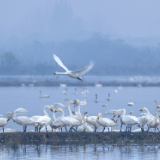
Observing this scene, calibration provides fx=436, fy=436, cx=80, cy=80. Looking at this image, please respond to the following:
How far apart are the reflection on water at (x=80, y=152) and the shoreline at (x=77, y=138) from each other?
1.12ft

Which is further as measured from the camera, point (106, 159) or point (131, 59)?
point (131, 59)

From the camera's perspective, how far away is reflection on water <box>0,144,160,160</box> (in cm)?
1455

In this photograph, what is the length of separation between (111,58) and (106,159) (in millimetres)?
133604

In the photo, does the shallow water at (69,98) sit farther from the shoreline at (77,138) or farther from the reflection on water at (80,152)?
the reflection on water at (80,152)

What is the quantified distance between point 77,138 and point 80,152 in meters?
1.32

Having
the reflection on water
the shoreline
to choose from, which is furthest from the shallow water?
the reflection on water

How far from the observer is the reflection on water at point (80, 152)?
14.6 m

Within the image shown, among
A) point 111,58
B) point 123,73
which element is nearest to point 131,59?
point 111,58

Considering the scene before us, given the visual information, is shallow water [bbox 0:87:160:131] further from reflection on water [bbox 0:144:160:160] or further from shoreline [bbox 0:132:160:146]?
reflection on water [bbox 0:144:160:160]

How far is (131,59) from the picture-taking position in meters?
147

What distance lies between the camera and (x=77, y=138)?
16.5 meters

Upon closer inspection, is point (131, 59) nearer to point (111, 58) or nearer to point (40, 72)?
point (111, 58)

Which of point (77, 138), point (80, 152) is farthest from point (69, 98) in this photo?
point (80, 152)

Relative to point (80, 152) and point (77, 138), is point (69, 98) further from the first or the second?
point (80, 152)
